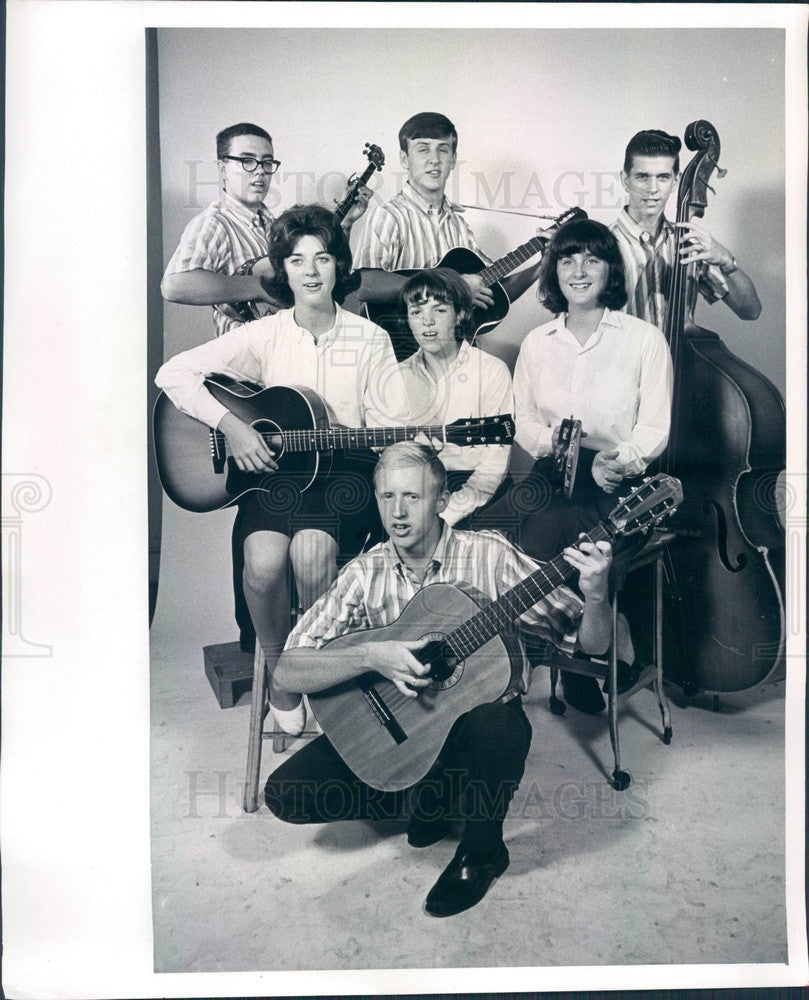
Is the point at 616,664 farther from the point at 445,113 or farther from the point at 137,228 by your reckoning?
the point at 137,228

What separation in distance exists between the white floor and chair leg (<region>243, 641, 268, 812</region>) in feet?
0.10

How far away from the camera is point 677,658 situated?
6.98 ft

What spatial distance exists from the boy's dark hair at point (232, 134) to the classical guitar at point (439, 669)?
48.4 inches

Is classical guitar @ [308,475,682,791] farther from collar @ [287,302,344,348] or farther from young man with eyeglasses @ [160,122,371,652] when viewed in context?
collar @ [287,302,344,348]

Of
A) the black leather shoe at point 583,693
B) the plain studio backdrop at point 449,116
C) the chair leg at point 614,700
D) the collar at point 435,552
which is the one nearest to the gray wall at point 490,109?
the plain studio backdrop at point 449,116

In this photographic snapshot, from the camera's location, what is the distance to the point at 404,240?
2104 mm

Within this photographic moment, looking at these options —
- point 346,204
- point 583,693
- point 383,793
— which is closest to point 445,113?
point 346,204

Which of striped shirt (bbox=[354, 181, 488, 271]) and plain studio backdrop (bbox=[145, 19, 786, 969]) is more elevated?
plain studio backdrop (bbox=[145, 19, 786, 969])

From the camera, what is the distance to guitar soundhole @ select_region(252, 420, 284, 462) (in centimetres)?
208

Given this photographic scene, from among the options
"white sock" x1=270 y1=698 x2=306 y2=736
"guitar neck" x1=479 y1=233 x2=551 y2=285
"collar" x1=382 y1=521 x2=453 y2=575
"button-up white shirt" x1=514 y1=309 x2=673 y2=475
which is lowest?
"white sock" x1=270 y1=698 x2=306 y2=736

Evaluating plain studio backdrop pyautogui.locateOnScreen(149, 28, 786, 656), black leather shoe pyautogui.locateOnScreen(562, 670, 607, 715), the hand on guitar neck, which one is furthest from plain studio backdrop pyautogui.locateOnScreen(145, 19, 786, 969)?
black leather shoe pyautogui.locateOnScreen(562, 670, 607, 715)

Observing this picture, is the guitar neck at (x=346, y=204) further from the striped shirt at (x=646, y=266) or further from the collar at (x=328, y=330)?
the striped shirt at (x=646, y=266)

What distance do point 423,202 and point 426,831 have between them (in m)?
1.61

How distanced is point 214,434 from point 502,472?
0.74 m
